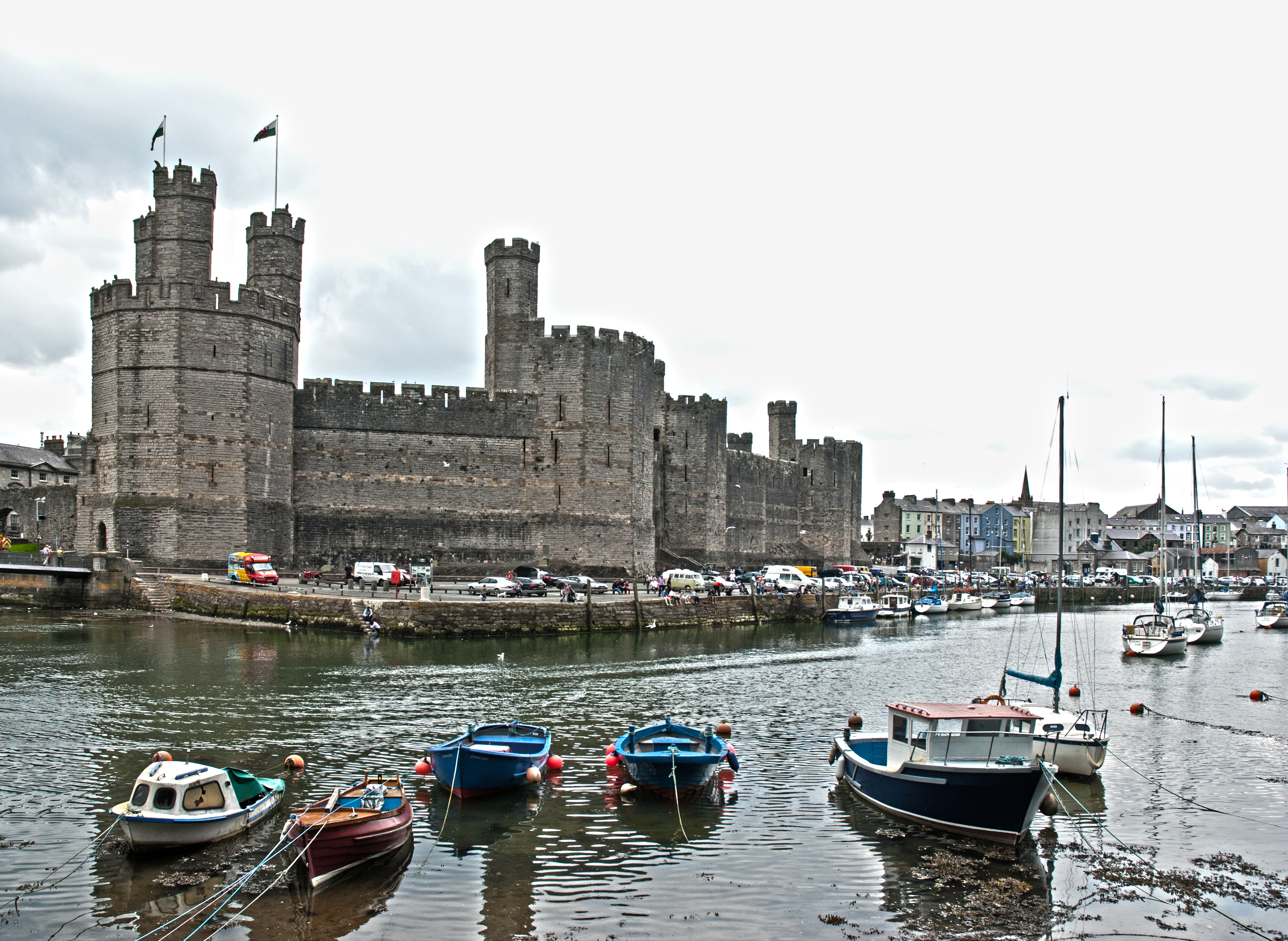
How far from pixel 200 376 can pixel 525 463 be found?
13617 millimetres

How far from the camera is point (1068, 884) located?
38.0ft

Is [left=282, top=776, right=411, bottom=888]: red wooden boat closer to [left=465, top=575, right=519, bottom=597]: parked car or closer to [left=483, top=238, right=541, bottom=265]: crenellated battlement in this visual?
[left=465, top=575, right=519, bottom=597]: parked car

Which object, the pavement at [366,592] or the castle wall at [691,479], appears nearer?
the pavement at [366,592]

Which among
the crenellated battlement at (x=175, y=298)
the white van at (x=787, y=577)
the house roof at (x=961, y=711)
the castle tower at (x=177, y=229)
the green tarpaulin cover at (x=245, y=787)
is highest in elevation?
the castle tower at (x=177, y=229)

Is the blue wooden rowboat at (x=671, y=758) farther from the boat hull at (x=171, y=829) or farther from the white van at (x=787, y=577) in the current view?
the white van at (x=787, y=577)

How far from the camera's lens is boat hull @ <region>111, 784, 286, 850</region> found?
37.6ft

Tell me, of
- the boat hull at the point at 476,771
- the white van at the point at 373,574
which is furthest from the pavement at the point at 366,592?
the boat hull at the point at 476,771

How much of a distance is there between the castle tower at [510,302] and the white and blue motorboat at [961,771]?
3487 centimetres

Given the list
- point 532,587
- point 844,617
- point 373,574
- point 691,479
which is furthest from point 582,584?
point 691,479

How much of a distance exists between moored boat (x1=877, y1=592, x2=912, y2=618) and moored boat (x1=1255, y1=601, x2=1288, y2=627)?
17.5m

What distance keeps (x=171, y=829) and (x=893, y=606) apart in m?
45.0

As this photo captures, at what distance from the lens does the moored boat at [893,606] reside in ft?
168

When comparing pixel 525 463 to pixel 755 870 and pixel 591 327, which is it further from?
pixel 755 870

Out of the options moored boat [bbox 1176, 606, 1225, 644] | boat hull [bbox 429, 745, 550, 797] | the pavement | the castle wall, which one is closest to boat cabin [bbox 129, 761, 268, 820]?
boat hull [bbox 429, 745, 550, 797]
